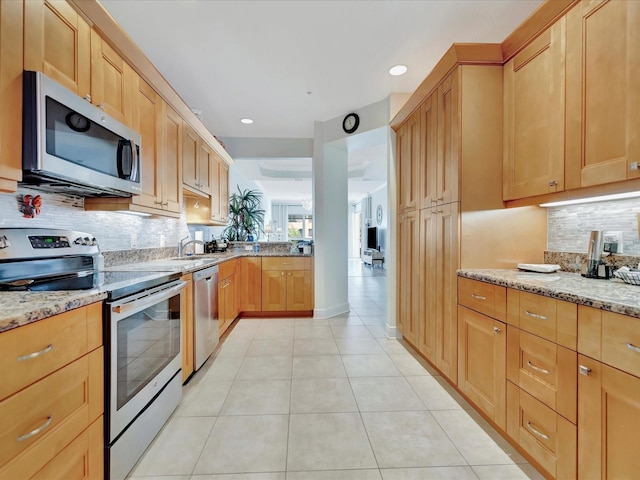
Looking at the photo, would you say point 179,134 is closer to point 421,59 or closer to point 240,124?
point 240,124

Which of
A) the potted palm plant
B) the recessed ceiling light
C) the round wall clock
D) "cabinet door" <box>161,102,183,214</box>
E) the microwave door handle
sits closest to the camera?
the microwave door handle

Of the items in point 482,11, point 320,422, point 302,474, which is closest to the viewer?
point 302,474

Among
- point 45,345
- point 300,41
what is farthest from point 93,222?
point 300,41

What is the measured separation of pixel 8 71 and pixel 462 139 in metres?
2.35

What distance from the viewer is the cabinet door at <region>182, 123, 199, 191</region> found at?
8.96 ft

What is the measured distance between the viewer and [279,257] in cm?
385

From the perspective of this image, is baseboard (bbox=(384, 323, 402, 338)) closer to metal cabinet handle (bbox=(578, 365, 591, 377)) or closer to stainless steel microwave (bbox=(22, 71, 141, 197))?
metal cabinet handle (bbox=(578, 365, 591, 377))

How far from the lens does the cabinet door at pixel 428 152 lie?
2203 mm

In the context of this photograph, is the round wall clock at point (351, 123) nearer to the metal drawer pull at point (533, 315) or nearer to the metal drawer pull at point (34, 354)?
the metal drawer pull at point (533, 315)

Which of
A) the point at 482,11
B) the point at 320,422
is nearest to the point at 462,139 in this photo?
the point at 482,11

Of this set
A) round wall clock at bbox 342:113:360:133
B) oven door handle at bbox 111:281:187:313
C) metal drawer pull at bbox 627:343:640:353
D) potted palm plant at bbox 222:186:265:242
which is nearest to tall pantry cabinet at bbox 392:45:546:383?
metal drawer pull at bbox 627:343:640:353

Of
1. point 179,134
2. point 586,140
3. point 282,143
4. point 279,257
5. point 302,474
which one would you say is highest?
point 282,143

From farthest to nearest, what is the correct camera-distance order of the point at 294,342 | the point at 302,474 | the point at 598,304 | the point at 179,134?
the point at 294,342 < the point at 179,134 < the point at 302,474 < the point at 598,304

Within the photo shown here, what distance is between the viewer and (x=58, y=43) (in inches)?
52.5
